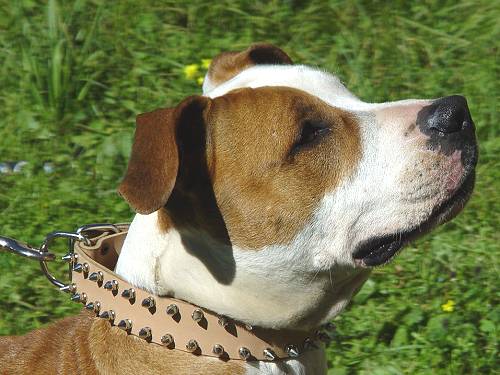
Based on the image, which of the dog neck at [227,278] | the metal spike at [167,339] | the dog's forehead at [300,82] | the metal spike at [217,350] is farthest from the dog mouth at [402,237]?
the metal spike at [167,339]

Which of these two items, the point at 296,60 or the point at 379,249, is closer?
the point at 379,249

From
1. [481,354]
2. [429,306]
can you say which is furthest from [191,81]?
[481,354]

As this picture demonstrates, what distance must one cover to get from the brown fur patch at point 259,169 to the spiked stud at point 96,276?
319 millimetres

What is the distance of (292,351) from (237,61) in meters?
1.24

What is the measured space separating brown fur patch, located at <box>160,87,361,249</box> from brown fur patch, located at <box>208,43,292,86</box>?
0.49 meters

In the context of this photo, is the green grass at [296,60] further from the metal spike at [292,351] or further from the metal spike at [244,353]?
the metal spike at [244,353]

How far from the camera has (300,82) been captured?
395 centimetres

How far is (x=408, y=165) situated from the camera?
3.72 metres

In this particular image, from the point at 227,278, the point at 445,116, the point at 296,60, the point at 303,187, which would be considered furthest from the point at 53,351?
the point at 296,60

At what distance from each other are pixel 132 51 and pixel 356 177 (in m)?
3.67

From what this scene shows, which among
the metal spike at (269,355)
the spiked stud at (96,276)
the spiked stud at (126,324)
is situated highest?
the spiked stud at (96,276)

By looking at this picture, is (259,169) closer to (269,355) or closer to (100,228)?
(269,355)

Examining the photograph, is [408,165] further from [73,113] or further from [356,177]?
[73,113]

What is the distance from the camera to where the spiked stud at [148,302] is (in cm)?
368
